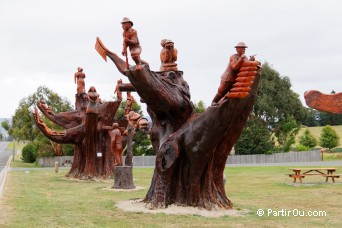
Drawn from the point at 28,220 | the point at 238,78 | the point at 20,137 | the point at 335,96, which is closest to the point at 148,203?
the point at 28,220

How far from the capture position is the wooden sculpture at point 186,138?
9508 millimetres

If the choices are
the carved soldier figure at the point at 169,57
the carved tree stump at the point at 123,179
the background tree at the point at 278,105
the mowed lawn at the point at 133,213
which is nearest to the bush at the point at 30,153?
the background tree at the point at 278,105

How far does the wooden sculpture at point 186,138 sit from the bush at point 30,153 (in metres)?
35.6

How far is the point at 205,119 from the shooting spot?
969 centimetres

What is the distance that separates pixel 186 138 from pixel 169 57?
2302 millimetres

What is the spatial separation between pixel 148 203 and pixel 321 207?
421 centimetres

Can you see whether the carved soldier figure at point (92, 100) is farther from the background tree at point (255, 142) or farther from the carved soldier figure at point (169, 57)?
the background tree at point (255, 142)

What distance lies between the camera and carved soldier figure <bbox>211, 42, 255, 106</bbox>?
8921 millimetres

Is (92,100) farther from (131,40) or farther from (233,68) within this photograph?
(233,68)

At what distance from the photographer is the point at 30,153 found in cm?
4472

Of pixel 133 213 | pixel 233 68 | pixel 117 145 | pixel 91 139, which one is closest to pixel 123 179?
pixel 117 145

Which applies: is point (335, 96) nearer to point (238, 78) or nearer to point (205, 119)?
point (238, 78)
